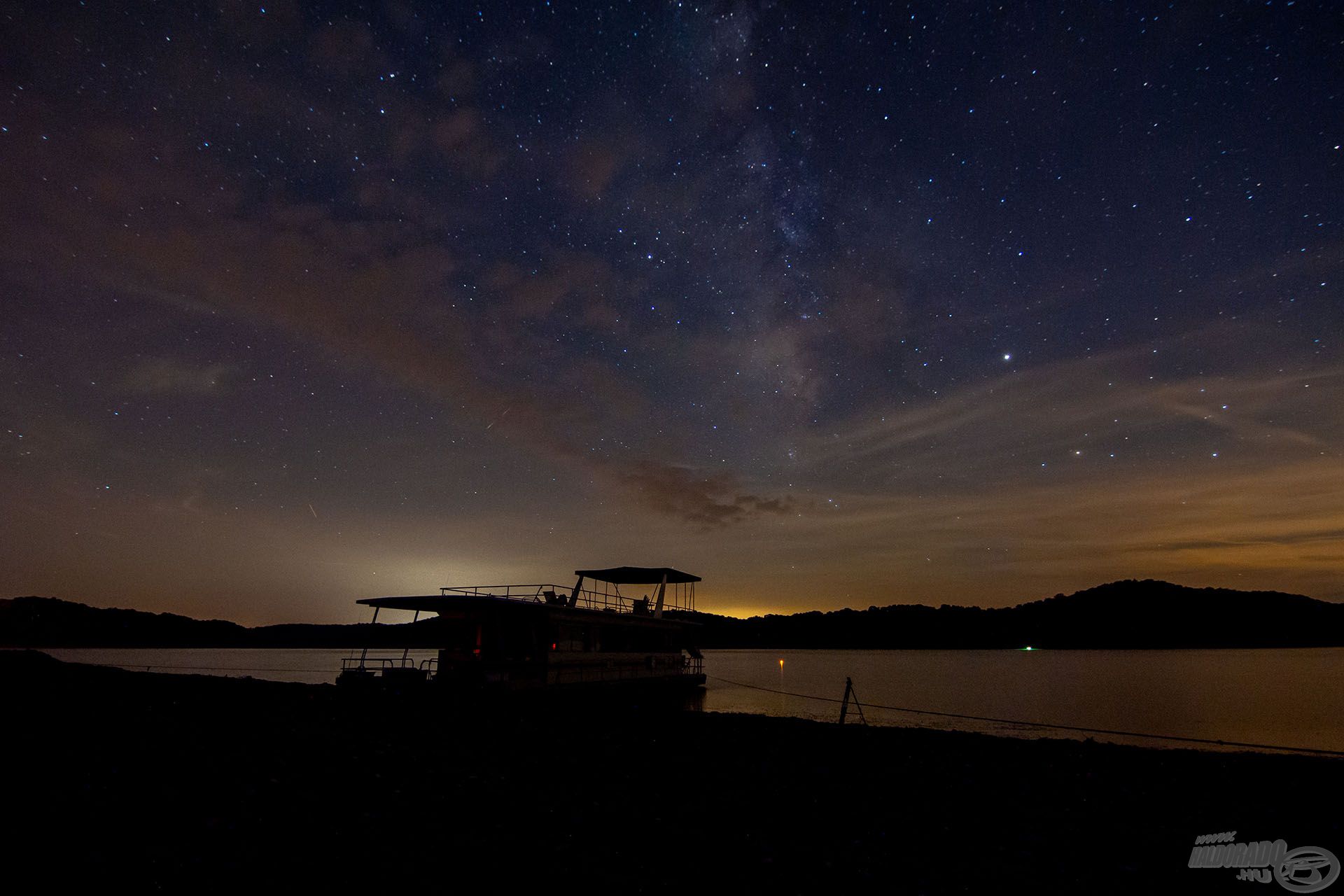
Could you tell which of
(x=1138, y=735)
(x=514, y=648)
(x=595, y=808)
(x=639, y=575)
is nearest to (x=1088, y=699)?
(x=1138, y=735)

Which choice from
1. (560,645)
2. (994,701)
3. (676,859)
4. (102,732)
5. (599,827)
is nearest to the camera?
(676,859)

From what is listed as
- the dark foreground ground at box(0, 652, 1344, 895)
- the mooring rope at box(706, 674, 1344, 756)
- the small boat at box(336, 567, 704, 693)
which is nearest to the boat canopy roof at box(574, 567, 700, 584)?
the small boat at box(336, 567, 704, 693)

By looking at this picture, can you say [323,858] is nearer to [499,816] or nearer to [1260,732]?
A: [499,816]

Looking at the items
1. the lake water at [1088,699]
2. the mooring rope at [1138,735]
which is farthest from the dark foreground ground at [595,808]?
the lake water at [1088,699]

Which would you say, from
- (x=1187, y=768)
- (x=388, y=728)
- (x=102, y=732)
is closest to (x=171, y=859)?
(x=102, y=732)

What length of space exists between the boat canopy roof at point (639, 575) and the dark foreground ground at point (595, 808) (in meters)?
22.7

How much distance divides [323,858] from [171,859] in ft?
4.13

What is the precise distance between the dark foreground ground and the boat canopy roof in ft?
74.4

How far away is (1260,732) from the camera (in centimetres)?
3438

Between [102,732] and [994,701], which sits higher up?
[102,732]

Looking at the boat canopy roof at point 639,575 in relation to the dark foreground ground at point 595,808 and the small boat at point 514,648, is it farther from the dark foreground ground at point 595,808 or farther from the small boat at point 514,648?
the dark foreground ground at point 595,808

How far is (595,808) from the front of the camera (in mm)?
8953

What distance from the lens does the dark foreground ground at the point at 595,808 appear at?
20.7 feet

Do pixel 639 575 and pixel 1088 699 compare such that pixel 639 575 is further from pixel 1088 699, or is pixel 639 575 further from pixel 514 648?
pixel 1088 699
